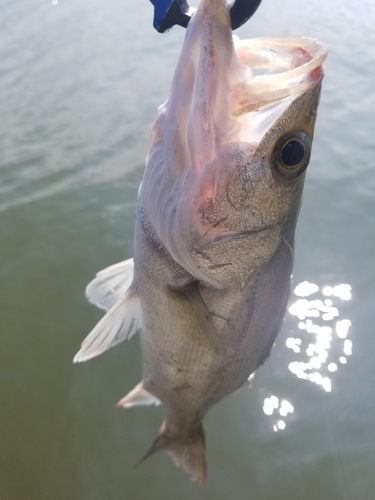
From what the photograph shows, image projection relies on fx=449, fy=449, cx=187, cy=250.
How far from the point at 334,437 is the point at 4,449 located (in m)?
2.03

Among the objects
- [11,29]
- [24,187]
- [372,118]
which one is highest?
[11,29]

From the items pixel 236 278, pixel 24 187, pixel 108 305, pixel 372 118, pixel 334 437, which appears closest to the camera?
pixel 236 278

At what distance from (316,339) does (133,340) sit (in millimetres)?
1323

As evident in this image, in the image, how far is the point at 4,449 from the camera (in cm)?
272

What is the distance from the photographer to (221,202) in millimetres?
1297

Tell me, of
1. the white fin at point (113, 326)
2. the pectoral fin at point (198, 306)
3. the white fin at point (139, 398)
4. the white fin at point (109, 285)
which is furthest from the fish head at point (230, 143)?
the white fin at point (139, 398)

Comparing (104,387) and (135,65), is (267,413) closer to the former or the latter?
(104,387)

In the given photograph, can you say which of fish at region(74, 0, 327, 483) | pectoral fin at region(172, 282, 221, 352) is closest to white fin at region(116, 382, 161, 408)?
fish at region(74, 0, 327, 483)

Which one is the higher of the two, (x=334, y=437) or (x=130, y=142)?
(x=130, y=142)

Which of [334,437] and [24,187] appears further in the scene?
[24,187]

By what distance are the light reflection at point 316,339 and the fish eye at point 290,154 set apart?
2.08 meters

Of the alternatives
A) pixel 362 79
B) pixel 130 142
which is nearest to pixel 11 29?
pixel 130 142

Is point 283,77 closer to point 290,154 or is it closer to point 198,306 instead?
point 290,154

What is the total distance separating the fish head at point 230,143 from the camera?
3.83ft
